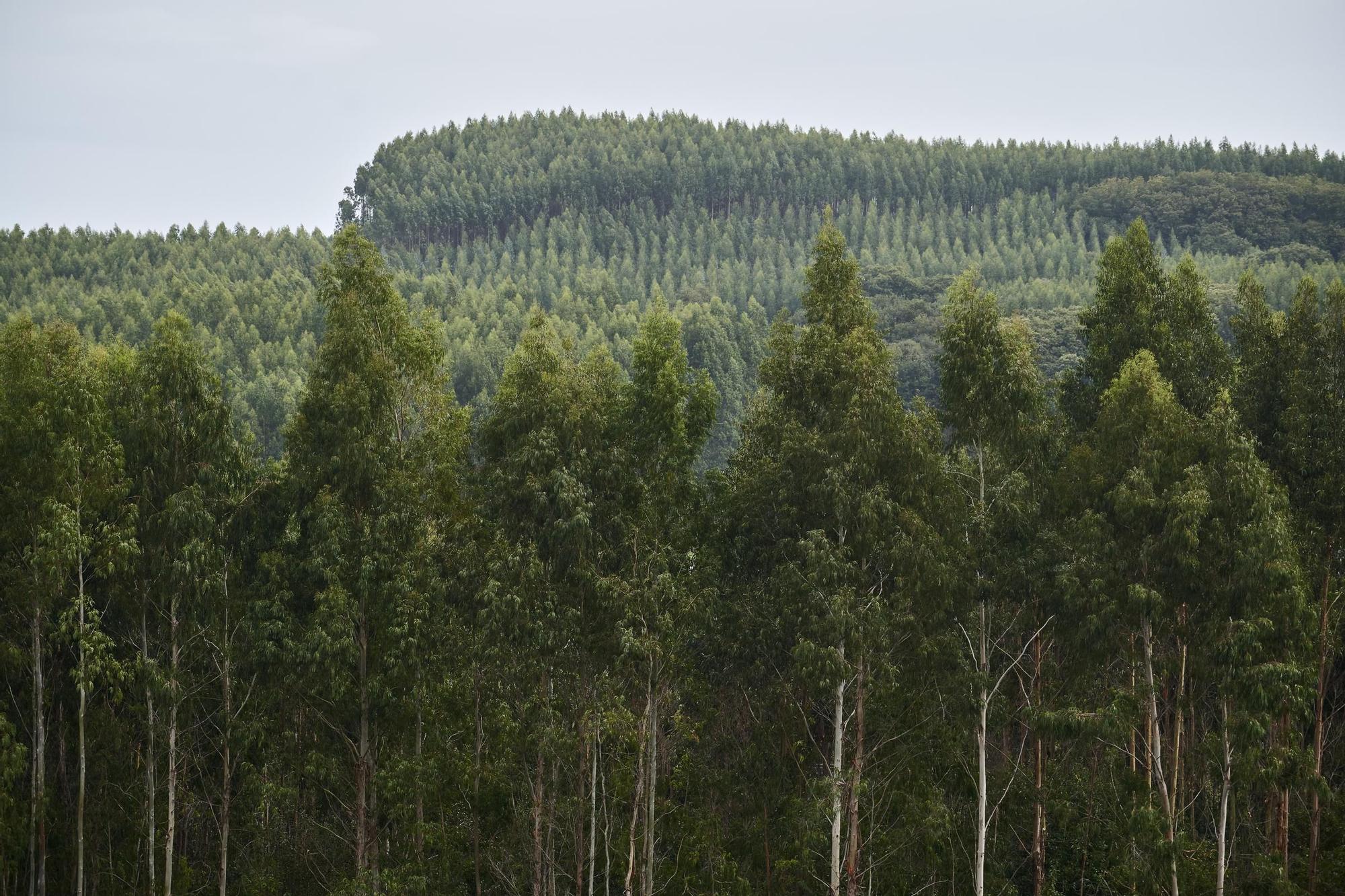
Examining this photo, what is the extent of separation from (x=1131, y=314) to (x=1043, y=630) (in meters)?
6.28

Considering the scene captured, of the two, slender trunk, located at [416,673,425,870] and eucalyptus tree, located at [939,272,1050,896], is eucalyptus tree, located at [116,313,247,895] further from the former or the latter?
eucalyptus tree, located at [939,272,1050,896]

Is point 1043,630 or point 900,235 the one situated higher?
point 900,235

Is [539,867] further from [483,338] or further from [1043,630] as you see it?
[483,338]

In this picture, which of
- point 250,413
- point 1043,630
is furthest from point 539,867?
point 250,413

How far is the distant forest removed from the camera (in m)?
22.4

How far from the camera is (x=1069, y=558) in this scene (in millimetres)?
23422

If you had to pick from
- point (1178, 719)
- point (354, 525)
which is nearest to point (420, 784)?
point (354, 525)

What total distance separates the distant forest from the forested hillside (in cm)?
4062

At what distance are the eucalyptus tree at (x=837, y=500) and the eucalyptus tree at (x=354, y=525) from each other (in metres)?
6.39

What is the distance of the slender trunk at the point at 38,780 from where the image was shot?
78.7 feet

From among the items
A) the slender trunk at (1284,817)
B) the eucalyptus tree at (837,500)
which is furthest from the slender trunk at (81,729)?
the slender trunk at (1284,817)

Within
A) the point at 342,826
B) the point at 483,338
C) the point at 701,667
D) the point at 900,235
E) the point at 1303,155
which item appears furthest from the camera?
the point at 1303,155

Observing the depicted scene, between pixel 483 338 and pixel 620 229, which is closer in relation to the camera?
pixel 483 338

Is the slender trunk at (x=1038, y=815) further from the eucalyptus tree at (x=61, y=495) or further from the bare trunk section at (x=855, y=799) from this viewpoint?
the eucalyptus tree at (x=61, y=495)
